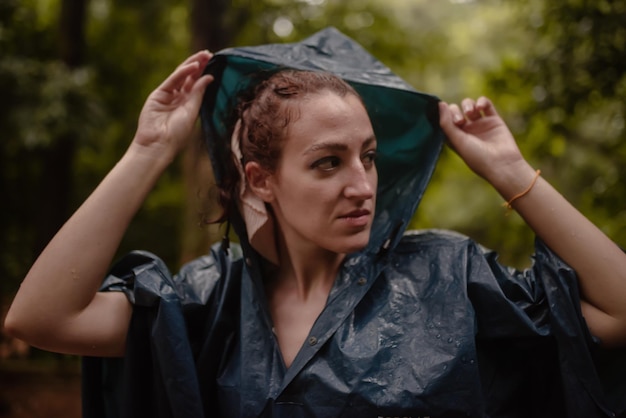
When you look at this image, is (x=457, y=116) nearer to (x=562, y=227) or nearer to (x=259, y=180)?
(x=562, y=227)

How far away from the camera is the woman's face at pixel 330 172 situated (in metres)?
1.90

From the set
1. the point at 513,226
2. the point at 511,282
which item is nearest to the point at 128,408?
the point at 511,282

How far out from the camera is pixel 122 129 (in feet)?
25.5

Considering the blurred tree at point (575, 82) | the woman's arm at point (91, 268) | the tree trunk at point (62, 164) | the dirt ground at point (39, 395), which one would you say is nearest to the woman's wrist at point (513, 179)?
the woman's arm at point (91, 268)

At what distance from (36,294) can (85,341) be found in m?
0.21

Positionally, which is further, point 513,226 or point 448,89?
point 448,89

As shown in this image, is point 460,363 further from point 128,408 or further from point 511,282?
point 128,408

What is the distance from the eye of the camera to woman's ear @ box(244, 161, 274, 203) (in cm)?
207

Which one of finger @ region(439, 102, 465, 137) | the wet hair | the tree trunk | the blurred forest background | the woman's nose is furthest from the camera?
the tree trunk

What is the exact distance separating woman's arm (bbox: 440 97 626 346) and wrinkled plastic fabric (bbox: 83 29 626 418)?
5 cm

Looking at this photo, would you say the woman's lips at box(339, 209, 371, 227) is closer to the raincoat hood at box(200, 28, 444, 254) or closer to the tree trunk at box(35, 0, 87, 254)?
the raincoat hood at box(200, 28, 444, 254)

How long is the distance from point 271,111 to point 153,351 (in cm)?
86

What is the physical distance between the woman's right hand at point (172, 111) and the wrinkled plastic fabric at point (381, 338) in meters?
0.11

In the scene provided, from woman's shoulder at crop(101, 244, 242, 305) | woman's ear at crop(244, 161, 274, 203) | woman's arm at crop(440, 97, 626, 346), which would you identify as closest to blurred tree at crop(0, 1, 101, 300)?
woman's shoulder at crop(101, 244, 242, 305)
